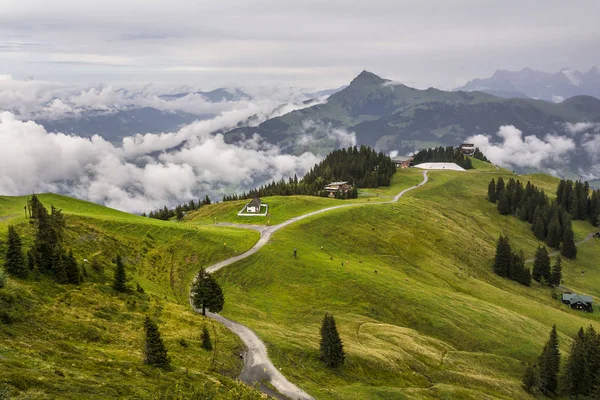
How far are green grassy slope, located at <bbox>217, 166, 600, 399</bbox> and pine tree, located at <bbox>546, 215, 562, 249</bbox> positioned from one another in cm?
3202

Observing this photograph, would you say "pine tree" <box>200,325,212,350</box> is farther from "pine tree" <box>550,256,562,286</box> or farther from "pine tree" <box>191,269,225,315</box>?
"pine tree" <box>550,256,562,286</box>

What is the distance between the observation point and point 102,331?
140 feet

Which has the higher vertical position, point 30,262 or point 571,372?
point 30,262

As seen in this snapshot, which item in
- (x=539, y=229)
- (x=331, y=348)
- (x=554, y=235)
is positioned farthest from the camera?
(x=539, y=229)

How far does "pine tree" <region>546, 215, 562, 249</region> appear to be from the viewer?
579 feet

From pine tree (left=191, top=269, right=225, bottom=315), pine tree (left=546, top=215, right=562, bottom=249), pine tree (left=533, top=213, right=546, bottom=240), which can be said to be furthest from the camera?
pine tree (left=533, top=213, right=546, bottom=240)

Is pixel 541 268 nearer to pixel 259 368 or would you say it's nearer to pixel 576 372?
pixel 576 372

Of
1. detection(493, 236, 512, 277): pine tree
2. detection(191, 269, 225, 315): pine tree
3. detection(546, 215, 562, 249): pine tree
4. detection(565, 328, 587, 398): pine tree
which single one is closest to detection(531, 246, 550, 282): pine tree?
detection(493, 236, 512, 277): pine tree

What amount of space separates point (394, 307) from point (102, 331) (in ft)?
194

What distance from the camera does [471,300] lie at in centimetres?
9675

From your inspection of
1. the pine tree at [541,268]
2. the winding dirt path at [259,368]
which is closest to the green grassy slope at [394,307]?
the winding dirt path at [259,368]

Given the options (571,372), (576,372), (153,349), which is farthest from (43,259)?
(576,372)

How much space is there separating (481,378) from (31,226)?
79905 millimetres

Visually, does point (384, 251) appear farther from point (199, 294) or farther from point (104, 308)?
point (104, 308)
